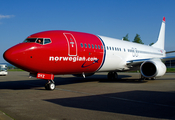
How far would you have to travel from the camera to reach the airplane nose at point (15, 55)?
8.75m

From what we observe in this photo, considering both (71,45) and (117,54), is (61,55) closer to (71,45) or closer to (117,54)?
(71,45)

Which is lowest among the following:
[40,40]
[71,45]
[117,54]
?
[117,54]

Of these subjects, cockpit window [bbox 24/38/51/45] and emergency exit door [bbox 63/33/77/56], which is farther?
emergency exit door [bbox 63/33/77/56]

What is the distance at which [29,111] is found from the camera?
5496 mm

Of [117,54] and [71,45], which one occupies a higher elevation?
[71,45]

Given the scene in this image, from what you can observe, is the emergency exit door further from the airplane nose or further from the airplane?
the airplane nose

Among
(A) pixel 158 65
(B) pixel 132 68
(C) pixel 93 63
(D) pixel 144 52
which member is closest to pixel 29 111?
(C) pixel 93 63

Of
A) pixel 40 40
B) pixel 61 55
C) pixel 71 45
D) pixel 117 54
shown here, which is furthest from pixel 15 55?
pixel 117 54

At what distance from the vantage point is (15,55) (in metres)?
8.78

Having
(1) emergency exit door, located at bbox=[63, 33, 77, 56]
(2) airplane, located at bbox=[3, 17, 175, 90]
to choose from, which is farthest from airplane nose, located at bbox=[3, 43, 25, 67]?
(1) emergency exit door, located at bbox=[63, 33, 77, 56]

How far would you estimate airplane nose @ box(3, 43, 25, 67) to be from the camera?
8.75m

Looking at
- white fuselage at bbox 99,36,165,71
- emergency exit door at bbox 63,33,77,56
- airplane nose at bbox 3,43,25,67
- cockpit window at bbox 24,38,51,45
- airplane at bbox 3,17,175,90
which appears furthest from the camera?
white fuselage at bbox 99,36,165,71

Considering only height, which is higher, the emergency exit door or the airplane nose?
the emergency exit door

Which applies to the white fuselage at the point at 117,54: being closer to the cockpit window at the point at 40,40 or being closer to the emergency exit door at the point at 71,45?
the emergency exit door at the point at 71,45
